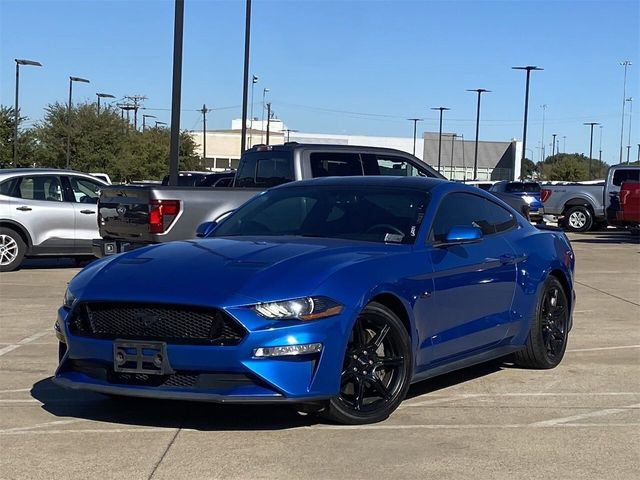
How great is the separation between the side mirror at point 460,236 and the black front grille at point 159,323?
1872 mm

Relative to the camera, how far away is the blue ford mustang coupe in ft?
17.7

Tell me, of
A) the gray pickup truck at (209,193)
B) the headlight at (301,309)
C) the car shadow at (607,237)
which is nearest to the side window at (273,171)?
the gray pickup truck at (209,193)

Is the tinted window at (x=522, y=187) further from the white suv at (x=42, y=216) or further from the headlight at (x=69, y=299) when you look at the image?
the headlight at (x=69, y=299)

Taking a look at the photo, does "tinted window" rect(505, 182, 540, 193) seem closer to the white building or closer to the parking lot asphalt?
the parking lot asphalt

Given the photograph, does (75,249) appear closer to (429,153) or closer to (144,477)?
(144,477)

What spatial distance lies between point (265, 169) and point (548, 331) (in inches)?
254

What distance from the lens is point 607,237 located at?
92.4 ft

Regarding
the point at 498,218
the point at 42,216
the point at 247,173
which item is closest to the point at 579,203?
the point at 247,173

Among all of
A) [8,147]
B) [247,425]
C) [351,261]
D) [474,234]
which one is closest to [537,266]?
[474,234]

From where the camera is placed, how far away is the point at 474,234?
262 inches

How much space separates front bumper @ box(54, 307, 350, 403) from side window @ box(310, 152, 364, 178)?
25.2ft

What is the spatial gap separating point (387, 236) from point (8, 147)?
184ft

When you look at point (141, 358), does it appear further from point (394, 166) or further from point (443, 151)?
point (443, 151)

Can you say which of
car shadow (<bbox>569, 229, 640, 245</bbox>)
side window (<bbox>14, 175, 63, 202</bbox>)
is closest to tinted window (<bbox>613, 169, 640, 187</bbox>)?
car shadow (<bbox>569, 229, 640, 245</bbox>)
